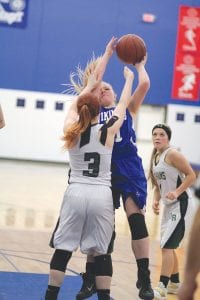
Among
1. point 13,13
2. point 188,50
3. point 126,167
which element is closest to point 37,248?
point 126,167

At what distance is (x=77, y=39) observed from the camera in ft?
61.9

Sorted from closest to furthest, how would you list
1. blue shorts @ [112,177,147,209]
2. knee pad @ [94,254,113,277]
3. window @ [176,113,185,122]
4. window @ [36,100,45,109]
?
1. knee pad @ [94,254,113,277]
2. blue shorts @ [112,177,147,209]
3. window @ [36,100,45,109]
4. window @ [176,113,185,122]

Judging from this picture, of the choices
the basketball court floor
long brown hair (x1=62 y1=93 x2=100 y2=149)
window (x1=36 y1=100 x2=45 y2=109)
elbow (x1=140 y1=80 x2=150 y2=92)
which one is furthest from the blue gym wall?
long brown hair (x1=62 y1=93 x2=100 y2=149)

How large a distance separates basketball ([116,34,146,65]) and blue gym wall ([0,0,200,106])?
45.9ft

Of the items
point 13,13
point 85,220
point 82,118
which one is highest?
point 13,13

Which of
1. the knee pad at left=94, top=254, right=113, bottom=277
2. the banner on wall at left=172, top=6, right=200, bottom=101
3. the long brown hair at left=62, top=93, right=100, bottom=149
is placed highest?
the banner on wall at left=172, top=6, right=200, bottom=101

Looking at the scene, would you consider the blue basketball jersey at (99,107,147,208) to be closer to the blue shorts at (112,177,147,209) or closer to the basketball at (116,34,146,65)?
the blue shorts at (112,177,147,209)

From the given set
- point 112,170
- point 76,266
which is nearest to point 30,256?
point 76,266

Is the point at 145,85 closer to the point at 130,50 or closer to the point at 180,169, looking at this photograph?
the point at 130,50

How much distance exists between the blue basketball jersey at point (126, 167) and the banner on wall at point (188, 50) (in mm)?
14348

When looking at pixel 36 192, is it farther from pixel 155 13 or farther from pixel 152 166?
pixel 155 13

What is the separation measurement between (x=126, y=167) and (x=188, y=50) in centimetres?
1447

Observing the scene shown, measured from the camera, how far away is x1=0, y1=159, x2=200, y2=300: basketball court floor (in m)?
5.27

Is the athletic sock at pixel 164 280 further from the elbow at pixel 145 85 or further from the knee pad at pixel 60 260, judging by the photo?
the elbow at pixel 145 85
